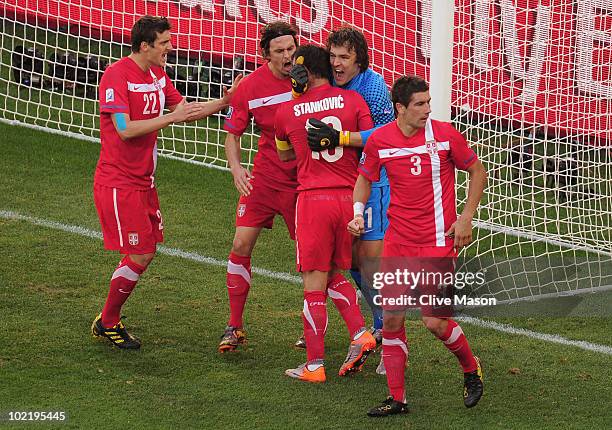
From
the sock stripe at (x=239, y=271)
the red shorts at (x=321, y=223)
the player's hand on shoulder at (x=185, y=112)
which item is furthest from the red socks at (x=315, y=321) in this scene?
the player's hand on shoulder at (x=185, y=112)

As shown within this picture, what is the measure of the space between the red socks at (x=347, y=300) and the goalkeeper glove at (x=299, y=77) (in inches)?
44.9

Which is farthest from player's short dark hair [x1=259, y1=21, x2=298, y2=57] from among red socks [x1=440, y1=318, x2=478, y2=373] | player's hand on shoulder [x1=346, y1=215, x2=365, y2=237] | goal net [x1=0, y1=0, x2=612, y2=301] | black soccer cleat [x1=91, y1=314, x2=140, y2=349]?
red socks [x1=440, y1=318, x2=478, y2=373]

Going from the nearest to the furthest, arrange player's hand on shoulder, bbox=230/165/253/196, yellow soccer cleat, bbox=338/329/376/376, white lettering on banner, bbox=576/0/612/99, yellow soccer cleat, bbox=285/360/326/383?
yellow soccer cleat, bbox=285/360/326/383, yellow soccer cleat, bbox=338/329/376/376, player's hand on shoulder, bbox=230/165/253/196, white lettering on banner, bbox=576/0/612/99

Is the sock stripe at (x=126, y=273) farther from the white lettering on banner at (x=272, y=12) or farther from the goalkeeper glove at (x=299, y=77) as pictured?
the white lettering on banner at (x=272, y=12)

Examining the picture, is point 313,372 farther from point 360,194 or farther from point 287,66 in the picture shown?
point 287,66

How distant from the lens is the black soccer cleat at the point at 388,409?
653 cm

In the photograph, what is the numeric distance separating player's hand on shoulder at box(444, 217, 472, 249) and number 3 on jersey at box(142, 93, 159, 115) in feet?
7.07

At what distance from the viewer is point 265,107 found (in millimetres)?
7562

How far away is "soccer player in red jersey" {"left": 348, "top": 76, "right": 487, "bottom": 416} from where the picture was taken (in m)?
6.44

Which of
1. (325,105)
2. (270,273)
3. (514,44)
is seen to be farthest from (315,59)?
(270,273)

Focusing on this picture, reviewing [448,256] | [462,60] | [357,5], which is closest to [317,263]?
[448,256]

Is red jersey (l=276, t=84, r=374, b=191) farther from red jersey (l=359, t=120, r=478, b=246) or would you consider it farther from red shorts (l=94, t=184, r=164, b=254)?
red shorts (l=94, t=184, r=164, b=254)

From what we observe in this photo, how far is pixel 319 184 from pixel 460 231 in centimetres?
97

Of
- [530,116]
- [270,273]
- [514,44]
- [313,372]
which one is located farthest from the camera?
[270,273]
